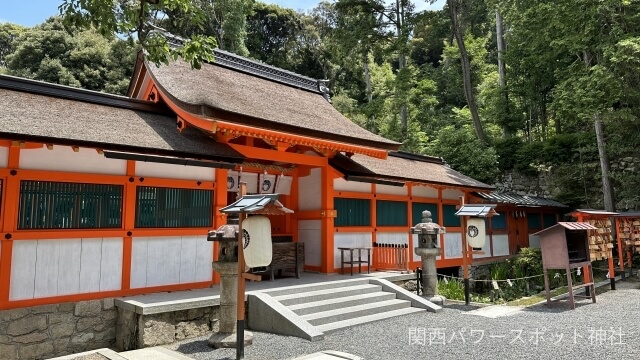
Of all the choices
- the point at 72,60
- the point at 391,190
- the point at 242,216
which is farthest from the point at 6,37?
the point at 242,216

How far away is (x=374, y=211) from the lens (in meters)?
11.3

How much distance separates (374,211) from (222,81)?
17.9 feet

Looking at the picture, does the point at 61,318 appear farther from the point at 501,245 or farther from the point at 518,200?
the point at 518,200

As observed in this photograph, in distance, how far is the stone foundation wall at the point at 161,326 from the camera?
593cm

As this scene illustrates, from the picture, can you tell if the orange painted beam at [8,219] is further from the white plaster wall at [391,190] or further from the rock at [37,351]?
the white plaster wall at [391,190]

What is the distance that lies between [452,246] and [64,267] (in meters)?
11.4

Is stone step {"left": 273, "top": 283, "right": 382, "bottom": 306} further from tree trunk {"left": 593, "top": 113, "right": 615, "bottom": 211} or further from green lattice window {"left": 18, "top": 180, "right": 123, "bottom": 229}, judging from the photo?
tree trunk {"left": 593, "top": 113, "right": 615, "bottom": 211}

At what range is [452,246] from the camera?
1365 cm

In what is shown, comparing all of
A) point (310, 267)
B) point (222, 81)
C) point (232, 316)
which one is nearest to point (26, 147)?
point (232, 316)

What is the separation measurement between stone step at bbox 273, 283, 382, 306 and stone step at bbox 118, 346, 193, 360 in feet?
6.73

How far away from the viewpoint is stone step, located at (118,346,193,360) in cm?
527

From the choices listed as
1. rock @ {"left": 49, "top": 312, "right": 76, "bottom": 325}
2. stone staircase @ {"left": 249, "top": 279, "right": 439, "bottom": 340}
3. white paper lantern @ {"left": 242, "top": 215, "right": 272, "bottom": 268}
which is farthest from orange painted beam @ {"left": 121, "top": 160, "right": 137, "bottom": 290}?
white paper lantern @ {"left": 242, "top": 215, "right": 272, "bottom": 268}

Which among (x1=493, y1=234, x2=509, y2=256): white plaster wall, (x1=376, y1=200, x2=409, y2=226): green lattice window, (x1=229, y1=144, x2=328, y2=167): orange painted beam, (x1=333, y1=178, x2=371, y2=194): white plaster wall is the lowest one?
(x1=493, y1=234, x2=509, y2=256): white plaster wall

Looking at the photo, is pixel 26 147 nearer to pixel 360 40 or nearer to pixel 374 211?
pixel 374 211
